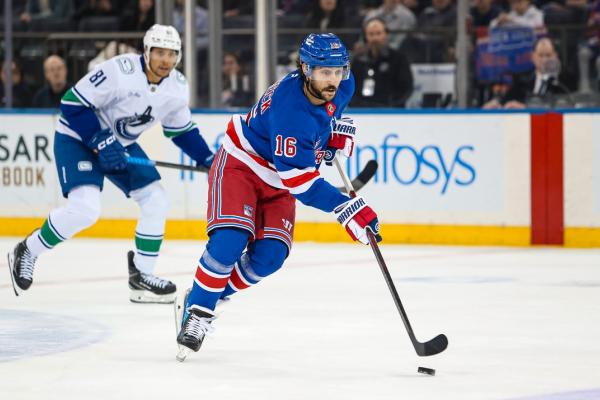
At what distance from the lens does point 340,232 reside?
26.4 feet

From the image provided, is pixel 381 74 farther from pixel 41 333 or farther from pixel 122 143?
pixel 41 333

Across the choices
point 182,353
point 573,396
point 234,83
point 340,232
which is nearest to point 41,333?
point 182,353

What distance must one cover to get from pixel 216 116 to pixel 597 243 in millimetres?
2499

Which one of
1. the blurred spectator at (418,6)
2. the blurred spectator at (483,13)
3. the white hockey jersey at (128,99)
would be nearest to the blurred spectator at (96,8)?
the blurred spectator at (418,6)

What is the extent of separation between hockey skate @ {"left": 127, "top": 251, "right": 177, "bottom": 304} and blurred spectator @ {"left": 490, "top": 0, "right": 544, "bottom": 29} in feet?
11.2

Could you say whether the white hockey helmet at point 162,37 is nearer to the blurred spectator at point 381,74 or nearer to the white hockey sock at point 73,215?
the white hockey sock at point 73,215

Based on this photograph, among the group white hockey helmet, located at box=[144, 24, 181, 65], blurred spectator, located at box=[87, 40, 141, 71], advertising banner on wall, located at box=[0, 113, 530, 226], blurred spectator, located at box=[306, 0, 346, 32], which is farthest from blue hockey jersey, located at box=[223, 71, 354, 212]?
blurred spectator, located at box=[87, 40, 141, 71]

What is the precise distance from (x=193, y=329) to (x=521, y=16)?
4.74m

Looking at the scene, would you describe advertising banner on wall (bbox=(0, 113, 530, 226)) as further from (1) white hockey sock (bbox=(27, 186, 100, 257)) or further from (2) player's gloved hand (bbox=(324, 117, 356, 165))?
(2) player's gloved hand (bbox=(324, 117, 356, 165))

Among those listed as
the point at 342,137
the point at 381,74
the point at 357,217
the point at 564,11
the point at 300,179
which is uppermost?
the point at 564,11

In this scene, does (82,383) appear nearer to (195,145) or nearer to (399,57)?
(195,145)

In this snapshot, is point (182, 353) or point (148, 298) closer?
point (182, 353)

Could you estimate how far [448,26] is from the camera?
823cm

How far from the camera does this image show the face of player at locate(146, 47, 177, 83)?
17.9 feet
